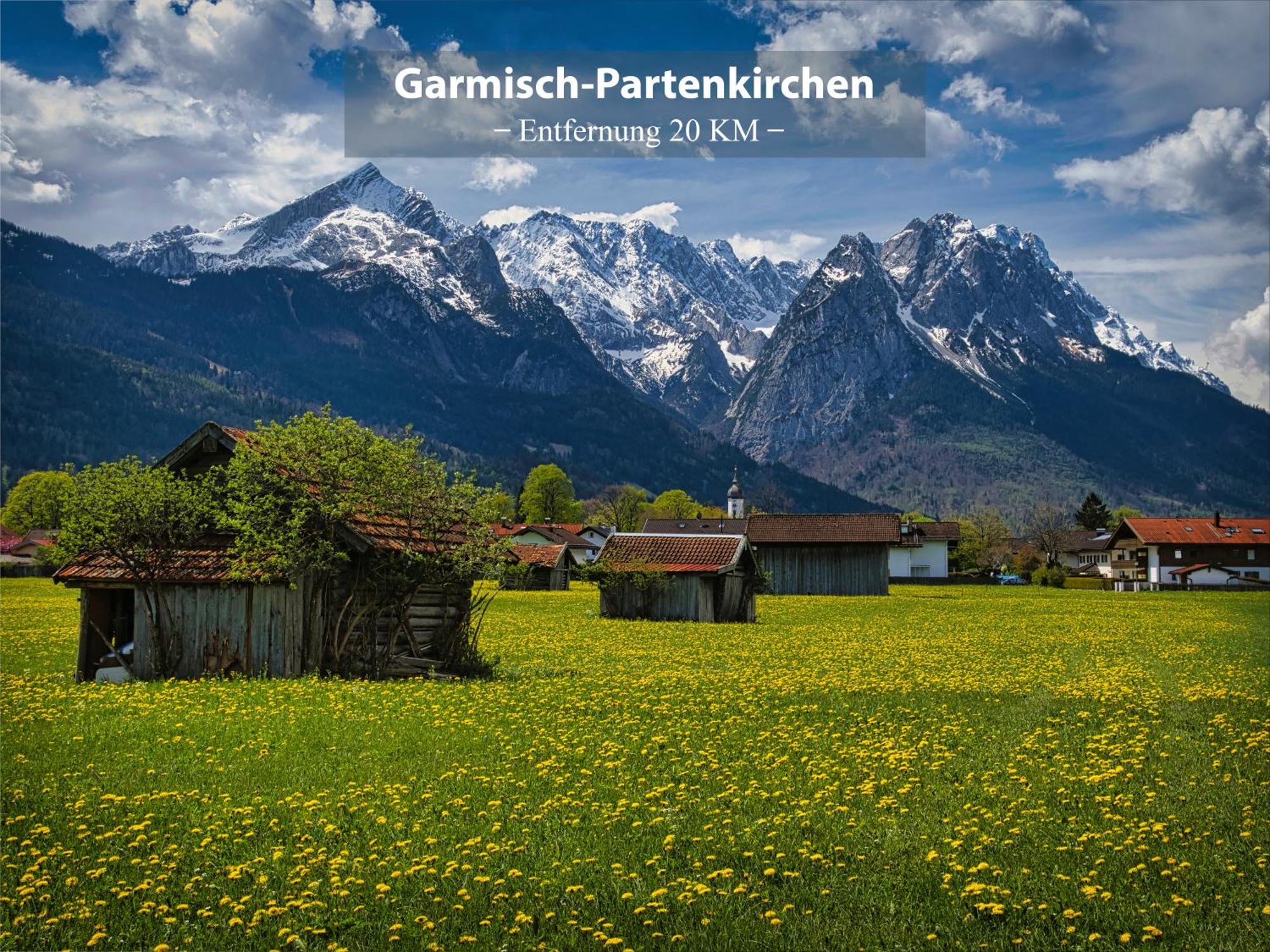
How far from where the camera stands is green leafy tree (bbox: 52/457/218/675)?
2405 cm

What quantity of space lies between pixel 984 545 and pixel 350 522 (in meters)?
148

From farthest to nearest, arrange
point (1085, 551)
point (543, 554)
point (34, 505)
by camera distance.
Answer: point (34, 505) → point (1085, 551) → point (543, 554)

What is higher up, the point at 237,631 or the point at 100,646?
the point at 237,631

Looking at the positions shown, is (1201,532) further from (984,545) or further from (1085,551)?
(1085,551)

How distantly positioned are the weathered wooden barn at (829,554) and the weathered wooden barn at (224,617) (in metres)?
66.6

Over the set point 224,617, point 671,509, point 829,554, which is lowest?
point 829,554

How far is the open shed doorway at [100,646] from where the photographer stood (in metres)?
25.8

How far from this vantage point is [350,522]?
25.1m

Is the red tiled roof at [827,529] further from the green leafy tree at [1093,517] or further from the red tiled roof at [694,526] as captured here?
the green leafy tree at [1093,517]

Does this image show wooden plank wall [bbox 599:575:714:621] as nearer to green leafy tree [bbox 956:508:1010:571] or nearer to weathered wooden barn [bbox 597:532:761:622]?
weathered wooden barn [bbox 597:532:761:622]

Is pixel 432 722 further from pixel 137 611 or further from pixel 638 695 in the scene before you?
pixel 137 611

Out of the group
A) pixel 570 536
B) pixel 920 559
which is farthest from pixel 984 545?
pixel 570 536

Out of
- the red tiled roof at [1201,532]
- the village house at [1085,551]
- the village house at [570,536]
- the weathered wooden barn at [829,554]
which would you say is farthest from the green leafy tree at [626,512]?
the village house at [1085,551]

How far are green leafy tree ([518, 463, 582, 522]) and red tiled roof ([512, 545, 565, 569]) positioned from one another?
82.8 metres
